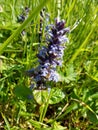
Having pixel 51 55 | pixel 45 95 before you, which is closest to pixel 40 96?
pixel 45 95

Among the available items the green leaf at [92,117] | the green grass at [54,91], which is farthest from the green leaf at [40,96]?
the green leaf at [92,117]

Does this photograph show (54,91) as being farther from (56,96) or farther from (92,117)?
(92,117)

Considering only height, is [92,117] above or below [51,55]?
below

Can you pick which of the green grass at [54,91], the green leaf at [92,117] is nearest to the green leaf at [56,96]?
the green grass at [54,91]

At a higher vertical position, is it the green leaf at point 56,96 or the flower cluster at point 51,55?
the flower cluster at point 51,55

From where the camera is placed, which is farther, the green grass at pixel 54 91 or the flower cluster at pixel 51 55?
the green grass at pixel 54 91

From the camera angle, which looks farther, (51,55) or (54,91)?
(54,91)

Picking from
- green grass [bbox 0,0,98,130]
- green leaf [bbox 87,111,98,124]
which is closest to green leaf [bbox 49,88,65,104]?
green grass [bbox 0,0,98,130]

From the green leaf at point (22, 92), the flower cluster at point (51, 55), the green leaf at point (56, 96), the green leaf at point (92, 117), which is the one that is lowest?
the green leaf at point (92, 117)

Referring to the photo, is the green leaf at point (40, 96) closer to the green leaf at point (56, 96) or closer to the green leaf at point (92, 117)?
the green leaf at point (56, 96)

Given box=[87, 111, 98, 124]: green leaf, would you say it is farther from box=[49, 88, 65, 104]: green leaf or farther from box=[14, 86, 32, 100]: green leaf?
box=[14, 86, 32, 100]: green leaf
